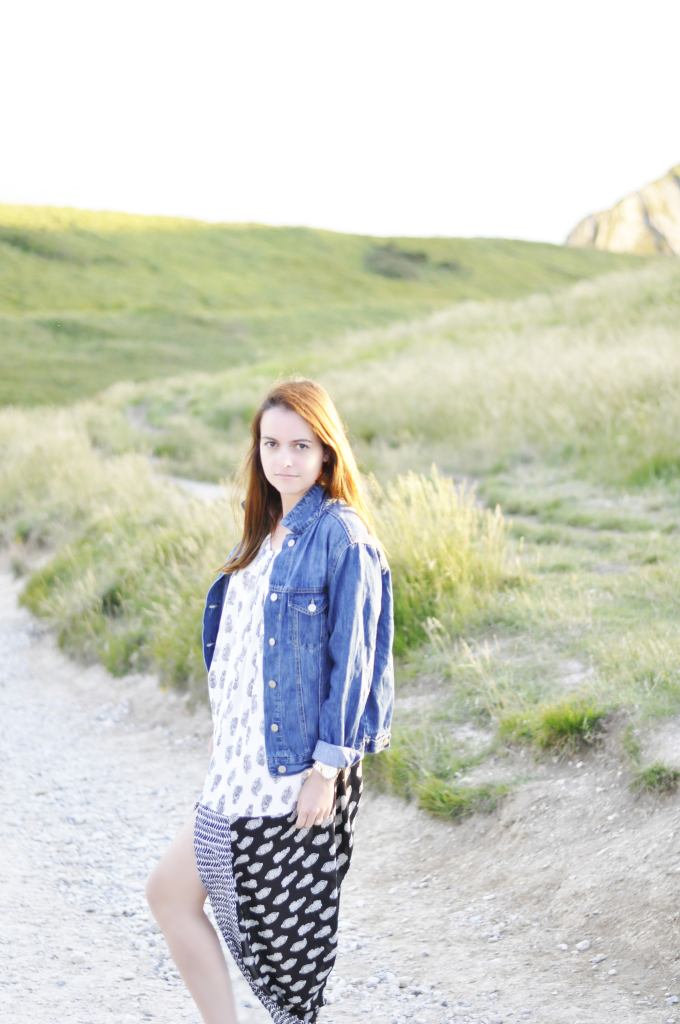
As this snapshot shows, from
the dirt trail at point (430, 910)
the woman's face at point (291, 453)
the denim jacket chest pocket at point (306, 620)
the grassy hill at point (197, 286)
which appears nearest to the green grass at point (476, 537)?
the dirt trail at point (430, 910)

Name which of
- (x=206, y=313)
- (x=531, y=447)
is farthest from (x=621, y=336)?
(x=206, y=313)

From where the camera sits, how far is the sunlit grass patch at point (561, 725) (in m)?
3.67

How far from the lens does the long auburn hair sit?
2.27m

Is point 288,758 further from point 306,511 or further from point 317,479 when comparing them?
point 317,479

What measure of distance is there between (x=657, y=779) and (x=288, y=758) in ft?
6.07

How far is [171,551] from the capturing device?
671 centimetres

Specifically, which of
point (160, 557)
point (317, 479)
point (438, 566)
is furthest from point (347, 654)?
point (160, 557)

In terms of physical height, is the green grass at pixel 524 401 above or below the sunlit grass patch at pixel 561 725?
above

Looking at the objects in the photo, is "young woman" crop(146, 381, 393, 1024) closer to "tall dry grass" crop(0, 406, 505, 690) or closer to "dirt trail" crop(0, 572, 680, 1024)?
"dirt trail" crop(0, 572, 680, 1024)

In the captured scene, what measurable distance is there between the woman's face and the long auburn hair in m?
0.02

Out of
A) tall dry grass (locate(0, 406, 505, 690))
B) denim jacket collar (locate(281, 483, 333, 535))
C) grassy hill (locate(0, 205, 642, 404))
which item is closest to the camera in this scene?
denim jacket collar (locate(281, 483, 333, 535))

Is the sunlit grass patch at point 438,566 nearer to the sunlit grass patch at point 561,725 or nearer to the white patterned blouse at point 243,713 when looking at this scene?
the sunlit grass patch at point 561,725

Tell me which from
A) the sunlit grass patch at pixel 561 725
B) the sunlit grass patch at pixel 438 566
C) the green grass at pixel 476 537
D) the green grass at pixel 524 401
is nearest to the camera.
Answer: the sunlit grass patch at pixel 561 725

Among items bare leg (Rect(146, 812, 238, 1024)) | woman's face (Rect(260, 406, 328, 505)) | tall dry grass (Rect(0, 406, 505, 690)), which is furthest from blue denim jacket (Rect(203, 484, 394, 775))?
tall dry grass (Rect(0, 406, 505, 690))
